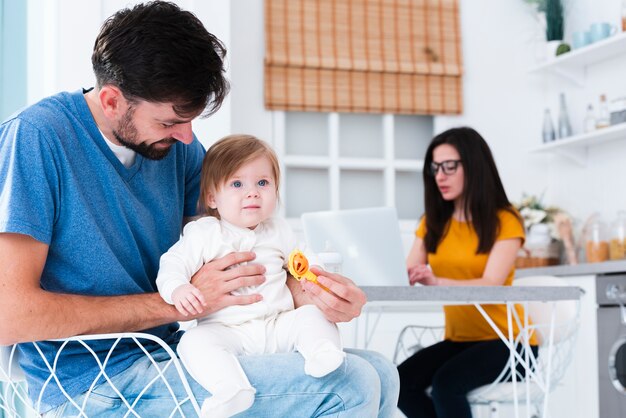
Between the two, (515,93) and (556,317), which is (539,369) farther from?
(515,93)

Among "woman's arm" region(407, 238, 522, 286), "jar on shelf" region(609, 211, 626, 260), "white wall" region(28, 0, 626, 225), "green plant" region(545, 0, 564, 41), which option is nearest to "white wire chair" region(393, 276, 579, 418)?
"woman's arm" region(407, 238, 522, 286)

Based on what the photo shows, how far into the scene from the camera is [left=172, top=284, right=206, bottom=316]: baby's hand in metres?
1.58

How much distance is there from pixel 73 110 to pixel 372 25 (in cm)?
310

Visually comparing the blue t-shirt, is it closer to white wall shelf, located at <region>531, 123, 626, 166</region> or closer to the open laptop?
the open laptop

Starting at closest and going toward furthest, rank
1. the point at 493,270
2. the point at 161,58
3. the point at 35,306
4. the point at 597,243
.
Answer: the point at 35,306 → the point at 161,58 → the point at 493,270 → the point at 597,243

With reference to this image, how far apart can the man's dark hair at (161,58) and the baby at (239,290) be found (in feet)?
0.75

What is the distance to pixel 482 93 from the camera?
15.7 ft

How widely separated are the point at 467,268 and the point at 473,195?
0.90ft

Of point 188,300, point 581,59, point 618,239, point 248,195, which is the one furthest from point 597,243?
point 188,300

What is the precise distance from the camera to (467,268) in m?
3.21

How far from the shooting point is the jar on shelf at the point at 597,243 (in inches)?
158

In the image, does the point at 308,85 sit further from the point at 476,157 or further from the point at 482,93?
the point at 476,157

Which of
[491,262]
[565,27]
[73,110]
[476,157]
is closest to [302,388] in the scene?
[73,110]

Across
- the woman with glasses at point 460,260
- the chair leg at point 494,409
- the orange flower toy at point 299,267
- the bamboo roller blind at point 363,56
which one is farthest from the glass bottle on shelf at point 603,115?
the orange flower toy at point 299,267
